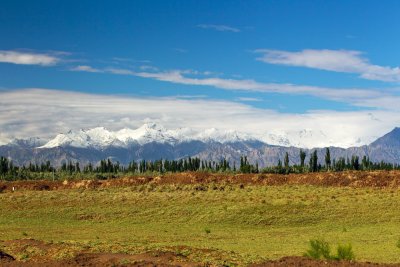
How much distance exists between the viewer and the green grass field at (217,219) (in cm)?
3366

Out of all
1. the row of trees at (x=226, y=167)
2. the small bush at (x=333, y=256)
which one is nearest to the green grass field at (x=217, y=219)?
the small bush at (x=333, y=256)

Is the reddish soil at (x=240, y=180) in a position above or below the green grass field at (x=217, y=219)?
above

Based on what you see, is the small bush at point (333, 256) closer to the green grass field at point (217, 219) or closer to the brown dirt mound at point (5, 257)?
the green grass field at point (217, 219)

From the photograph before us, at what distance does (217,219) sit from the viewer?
161ft

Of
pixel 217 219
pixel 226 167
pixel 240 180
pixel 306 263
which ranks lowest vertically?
pixel 217 219

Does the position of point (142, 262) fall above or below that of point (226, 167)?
below

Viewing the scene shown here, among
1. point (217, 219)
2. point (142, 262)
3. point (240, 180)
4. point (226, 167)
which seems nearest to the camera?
point (142, 262)

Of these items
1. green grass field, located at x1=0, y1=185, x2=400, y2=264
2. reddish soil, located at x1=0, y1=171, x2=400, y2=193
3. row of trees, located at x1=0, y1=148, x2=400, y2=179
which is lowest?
green grass field, located at x1=0, y1=185, x2=400, y2=264

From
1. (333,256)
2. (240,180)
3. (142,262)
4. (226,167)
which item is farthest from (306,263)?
(226,167)

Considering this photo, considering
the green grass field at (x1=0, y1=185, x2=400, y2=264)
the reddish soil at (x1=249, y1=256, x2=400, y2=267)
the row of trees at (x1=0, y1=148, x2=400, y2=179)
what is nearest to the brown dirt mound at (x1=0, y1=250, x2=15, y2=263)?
the green grass field at (x1=0, y1=185, x2=400, y2=264)

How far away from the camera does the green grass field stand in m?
33.7

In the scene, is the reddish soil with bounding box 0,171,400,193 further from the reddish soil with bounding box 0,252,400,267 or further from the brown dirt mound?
the reddish soil with bounding box 0,252,400,267

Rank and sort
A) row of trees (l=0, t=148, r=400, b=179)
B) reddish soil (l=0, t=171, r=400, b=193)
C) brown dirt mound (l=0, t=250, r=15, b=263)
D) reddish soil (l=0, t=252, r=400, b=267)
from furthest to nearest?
1. row of trees (l=0, t=148, r=400, b=179)
2. reddish soil (l=0, t=171, r=400, b=193)
3. brown dirt mound (l=0, t=250, r=15, b=263)
4. reddish soil (l=0, t=252, r=400, b=267)

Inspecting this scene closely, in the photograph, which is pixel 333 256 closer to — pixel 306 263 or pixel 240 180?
pixel 306 263
